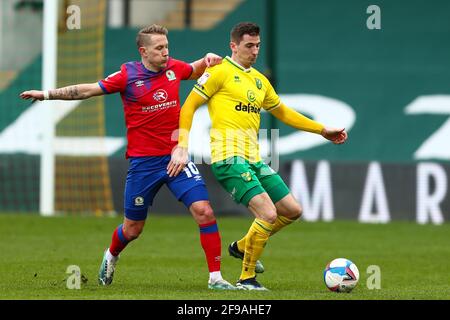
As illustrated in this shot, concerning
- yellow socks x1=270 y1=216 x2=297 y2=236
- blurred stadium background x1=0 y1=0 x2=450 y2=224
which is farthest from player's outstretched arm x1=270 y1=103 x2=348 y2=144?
blurred stadium background x1=0 y1=0 x2=450 y2=224

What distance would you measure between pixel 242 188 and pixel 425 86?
467 inches

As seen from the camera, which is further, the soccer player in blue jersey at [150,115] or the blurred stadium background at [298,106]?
the blurred stadium background at [298,106]

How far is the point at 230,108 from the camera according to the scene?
31.3ft

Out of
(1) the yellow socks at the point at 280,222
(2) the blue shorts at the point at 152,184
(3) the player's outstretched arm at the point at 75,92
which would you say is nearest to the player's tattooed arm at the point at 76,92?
(3) the player's outstretched arm at the point at 75,92

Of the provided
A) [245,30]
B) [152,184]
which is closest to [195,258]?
[152,184]

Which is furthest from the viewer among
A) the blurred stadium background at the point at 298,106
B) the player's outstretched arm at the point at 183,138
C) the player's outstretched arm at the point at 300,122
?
the blurred stadium background at the point at 298,106

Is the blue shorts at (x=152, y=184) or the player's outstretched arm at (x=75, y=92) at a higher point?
the player's outstretched arm at (x=75, y=92)

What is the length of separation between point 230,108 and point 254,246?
3.95ft

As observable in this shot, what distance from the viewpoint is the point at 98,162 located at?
770 inches

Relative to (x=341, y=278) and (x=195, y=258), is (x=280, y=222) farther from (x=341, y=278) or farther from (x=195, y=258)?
(x=195, y=258)

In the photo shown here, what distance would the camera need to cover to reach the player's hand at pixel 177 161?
9383 mm

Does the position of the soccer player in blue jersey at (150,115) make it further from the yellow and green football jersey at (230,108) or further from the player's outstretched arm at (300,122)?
the player's outstretched arm at (300,122)

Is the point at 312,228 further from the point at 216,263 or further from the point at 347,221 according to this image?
the point at 216,263
